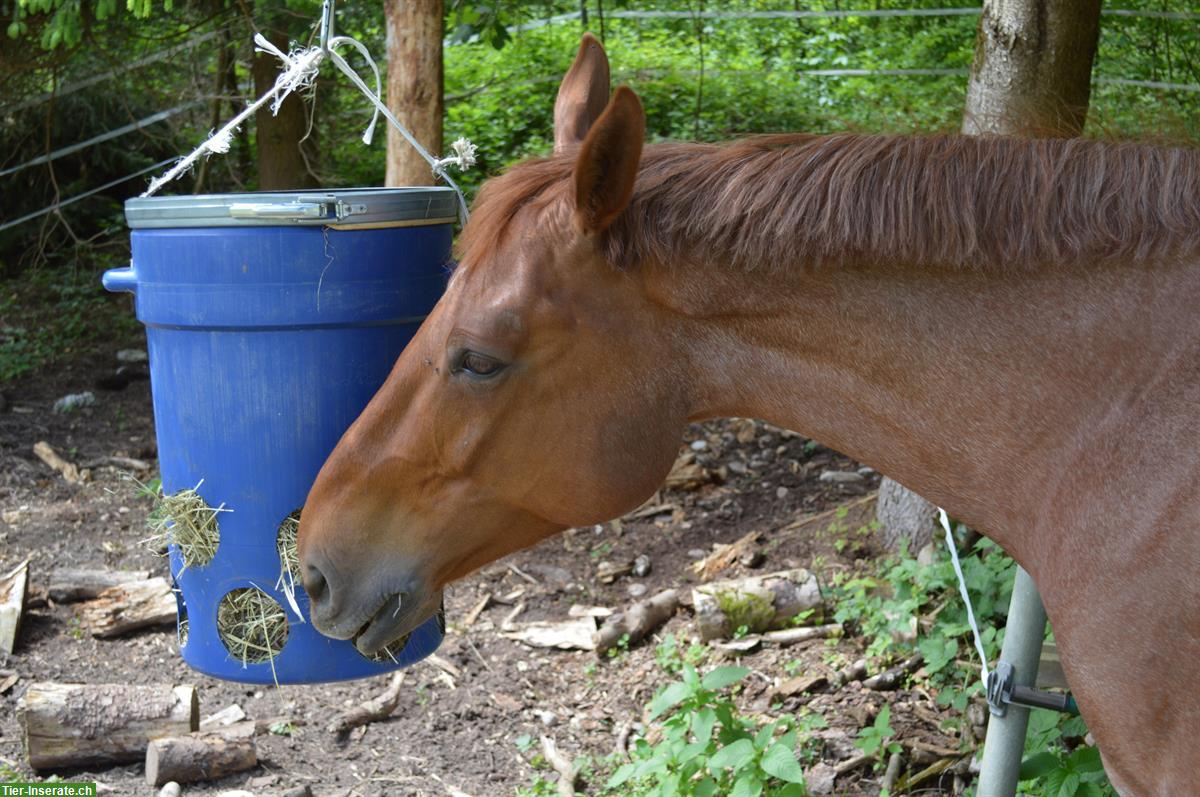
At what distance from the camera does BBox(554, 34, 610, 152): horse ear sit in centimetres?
224

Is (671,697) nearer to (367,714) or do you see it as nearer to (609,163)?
(367,714)

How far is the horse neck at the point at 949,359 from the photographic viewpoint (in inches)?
64.7

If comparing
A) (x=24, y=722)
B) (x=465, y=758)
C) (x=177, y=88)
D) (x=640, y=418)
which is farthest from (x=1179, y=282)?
(x=177, y=88)

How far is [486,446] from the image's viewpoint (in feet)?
6.45

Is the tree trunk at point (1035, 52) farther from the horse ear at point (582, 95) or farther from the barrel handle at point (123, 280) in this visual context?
the barrel handle at point (123, 280)

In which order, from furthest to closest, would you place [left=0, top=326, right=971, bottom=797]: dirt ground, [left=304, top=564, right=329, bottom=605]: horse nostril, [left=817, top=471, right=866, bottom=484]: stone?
[left=817, top=471, right=866, bottom=484]: stone < [left=0, top=326, right=971, bottom=797]: dirt ground < [left=304, top=564, right=329, bottom=605]: horse nostril

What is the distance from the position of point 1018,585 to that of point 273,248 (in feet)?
5.81

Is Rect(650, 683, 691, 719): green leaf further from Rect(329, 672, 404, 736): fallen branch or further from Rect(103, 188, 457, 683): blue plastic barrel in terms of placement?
Rect(329, 672, 404, 736): fallen branch

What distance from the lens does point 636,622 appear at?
13.6ft

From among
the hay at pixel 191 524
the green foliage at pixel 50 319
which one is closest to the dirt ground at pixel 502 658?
the hay at pixel 191 524

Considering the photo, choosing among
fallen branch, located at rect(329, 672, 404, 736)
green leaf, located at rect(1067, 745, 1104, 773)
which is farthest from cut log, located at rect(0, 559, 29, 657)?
green leaf, located at rect(1067, 745, 1104, 773)

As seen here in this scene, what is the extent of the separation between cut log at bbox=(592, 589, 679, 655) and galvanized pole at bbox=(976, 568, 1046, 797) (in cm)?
180

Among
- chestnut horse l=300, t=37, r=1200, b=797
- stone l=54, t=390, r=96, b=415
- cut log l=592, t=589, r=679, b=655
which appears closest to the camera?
chestnut horse l=300, t=37, r=1200, b=797

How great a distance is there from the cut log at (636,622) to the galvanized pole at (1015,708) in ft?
5.92
